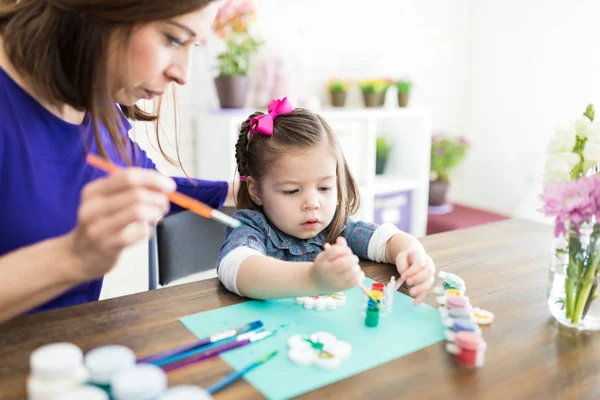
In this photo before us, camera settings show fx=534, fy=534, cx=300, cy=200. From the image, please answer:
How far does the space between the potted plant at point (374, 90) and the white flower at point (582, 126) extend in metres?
1.93

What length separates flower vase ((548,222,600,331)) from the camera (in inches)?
30.7

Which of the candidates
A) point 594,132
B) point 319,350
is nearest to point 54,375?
point 319,350

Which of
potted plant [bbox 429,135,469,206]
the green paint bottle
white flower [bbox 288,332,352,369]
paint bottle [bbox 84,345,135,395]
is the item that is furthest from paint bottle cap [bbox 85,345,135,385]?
potted plant [bbox 429,135,469,206]

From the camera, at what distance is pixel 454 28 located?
333 centimetres

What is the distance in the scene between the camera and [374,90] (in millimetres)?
2711

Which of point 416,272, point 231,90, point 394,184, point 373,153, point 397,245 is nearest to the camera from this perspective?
point 416,272

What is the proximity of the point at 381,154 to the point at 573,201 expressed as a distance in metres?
2.12

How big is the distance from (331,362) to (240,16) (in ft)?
6.06

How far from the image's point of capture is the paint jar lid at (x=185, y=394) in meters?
0.57

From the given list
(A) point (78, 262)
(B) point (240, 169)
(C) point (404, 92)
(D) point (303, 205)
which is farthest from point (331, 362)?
(C) point (404, 92)

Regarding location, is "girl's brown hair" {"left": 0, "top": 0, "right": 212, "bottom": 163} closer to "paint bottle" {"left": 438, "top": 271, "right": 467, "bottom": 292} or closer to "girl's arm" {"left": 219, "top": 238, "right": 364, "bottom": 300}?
"girl's arm" {"left": 219, "top": 238, "right": 364, "bottom": 300}

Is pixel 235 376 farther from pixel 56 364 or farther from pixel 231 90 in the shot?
pixel 231 90

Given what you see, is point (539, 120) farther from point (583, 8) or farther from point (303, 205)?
point (303, 205)

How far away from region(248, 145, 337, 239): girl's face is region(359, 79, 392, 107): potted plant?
1647mm
